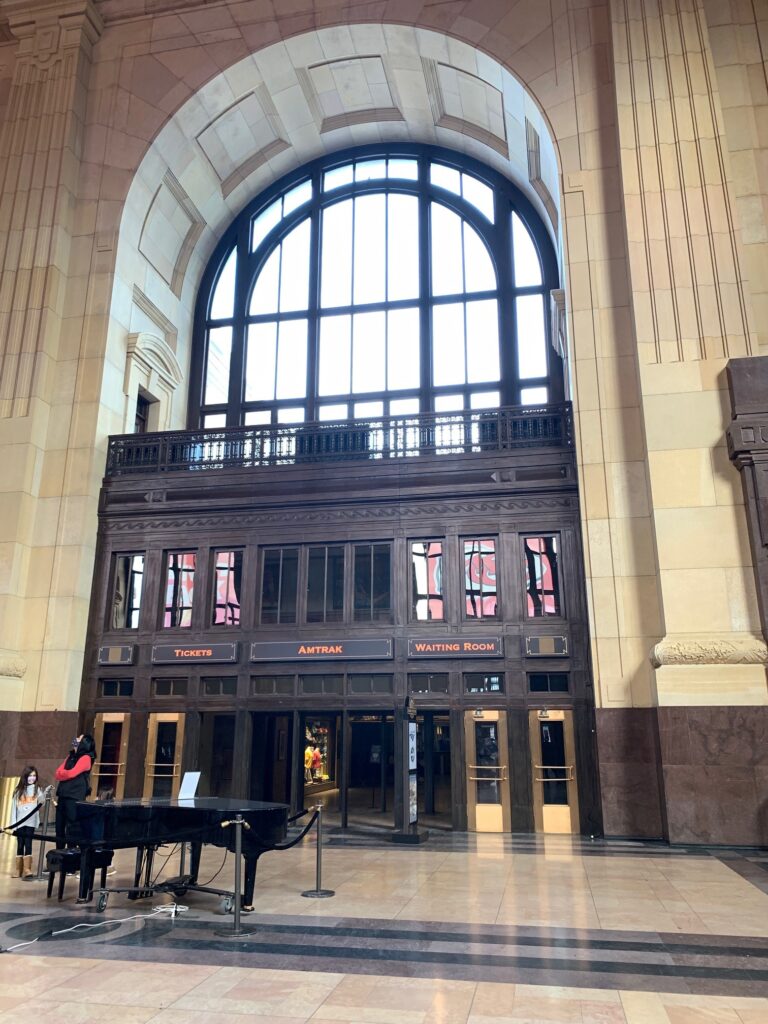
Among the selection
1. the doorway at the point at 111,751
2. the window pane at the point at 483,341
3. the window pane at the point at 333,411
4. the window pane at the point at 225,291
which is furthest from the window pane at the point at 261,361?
the doorway at the point at 111,751

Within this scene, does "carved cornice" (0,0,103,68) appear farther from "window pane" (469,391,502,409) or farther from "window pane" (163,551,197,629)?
"window pane" (469,391,502,409)

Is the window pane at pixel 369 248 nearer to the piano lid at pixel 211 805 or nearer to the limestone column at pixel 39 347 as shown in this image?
the limestone column at pixel 39 347

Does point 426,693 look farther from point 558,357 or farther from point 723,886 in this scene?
point 558,357

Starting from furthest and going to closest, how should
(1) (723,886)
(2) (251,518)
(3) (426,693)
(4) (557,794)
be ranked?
(2) (251,518) → (3) (426,693) → (4) (557,794) → (1) (723,886)

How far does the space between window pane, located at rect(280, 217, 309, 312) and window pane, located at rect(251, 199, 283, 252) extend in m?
0.65

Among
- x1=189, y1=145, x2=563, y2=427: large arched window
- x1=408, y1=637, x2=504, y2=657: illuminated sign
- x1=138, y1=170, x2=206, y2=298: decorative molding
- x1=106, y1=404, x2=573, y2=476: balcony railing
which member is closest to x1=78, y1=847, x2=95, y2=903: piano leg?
x1=408, y1=637, x2=504, y2=657: illuminated sign

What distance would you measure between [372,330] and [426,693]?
9903 mm

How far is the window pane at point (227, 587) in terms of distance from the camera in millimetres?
14598

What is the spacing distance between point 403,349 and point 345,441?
16.3 ft

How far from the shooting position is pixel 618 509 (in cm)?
1268

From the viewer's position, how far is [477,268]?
19078 millimetres

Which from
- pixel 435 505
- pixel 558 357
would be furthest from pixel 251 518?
pixel 558 357

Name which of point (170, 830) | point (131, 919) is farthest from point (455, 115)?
point (131, 919)

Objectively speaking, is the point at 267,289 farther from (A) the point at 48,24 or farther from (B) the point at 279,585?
(B) the point at 279,585
